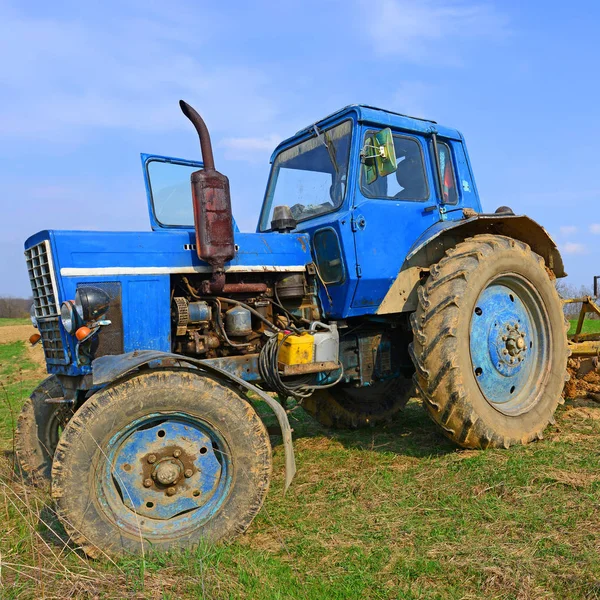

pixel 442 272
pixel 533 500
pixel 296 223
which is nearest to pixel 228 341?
pixel 296 223

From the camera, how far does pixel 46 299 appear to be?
343 centimetres

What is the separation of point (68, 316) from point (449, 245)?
10.0 feet

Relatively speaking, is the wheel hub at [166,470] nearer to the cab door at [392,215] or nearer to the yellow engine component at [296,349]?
the yellow engine component at [296,349]

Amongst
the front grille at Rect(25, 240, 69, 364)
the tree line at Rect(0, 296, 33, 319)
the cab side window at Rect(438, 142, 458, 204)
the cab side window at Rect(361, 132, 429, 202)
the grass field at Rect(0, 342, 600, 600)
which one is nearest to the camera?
the grass field at Rect(0, 342, 600, 600)

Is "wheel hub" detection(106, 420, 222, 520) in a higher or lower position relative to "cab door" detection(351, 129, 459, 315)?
lower

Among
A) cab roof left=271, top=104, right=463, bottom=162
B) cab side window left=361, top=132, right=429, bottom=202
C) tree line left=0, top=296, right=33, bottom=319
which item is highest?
cab roof left=271, top=104, right=463, bottom=162

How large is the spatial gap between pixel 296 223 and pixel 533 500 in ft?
8.63

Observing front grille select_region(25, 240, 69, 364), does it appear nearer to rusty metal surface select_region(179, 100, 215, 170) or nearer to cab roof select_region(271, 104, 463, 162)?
rusty metal surface select_region(179, 100, 215, 170)

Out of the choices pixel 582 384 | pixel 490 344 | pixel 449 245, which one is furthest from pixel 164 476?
pixel 582 384

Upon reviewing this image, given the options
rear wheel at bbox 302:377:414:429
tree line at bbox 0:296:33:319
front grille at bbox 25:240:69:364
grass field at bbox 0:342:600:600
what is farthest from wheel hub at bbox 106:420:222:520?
tree line at bbox 0:296:33:319

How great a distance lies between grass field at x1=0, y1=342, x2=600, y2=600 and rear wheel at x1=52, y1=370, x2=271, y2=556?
0.14 m

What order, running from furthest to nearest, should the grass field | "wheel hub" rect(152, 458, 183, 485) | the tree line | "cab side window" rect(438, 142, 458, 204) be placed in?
1. the tree line
2. "cab side window" rect(438, 142, 458, 204)
3. "wheel hub" rect(152, 458, 183, 485)
4. the grass field

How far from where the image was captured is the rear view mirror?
398cm

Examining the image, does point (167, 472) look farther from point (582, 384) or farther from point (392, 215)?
point (582, 384)
